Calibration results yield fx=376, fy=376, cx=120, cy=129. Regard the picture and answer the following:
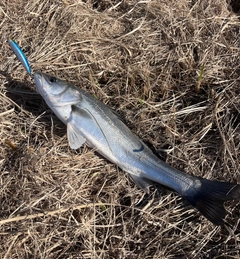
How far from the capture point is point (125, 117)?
12.1 feet

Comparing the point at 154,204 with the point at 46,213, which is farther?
Answer: the point at 154,204

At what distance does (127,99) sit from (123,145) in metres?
0.69

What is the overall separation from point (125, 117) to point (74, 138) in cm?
62

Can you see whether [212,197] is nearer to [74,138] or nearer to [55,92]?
[74,138]

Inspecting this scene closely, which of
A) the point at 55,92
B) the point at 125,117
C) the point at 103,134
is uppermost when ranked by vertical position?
the point at 55,92

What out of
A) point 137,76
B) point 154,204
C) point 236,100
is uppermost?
point 137,76

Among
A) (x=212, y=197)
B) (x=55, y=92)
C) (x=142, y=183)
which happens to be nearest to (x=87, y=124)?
(x=55, y=92)

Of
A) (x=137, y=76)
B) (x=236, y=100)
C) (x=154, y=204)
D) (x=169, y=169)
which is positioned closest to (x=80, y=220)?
(x=154, y=204)

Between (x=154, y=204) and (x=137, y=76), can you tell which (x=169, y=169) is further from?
(x=137, y=76)

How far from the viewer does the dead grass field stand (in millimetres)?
3074

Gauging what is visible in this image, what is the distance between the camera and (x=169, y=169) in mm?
3143

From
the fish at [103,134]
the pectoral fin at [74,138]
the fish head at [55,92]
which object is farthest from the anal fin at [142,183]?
the fish head at [55,92]

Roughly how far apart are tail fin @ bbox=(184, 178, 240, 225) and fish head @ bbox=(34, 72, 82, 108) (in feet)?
4.19

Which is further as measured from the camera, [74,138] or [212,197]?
[74,138]
